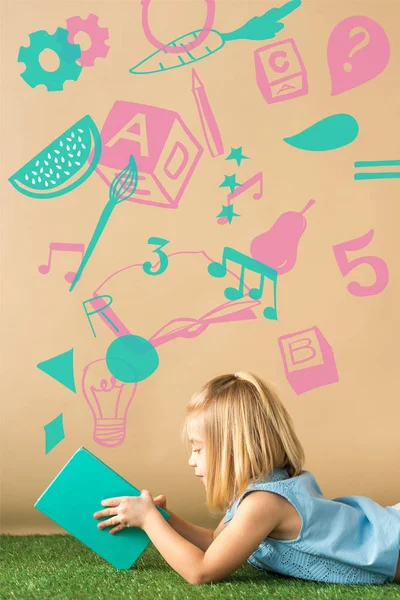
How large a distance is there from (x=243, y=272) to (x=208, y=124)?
0.38 m

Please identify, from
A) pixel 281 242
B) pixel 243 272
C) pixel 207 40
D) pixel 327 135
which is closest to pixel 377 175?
pixel 327 135

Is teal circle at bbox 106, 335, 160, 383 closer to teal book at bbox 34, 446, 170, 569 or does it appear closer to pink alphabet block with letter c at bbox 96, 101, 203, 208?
pink alphabet block with letter c at bbox 96, 101, 203, 208

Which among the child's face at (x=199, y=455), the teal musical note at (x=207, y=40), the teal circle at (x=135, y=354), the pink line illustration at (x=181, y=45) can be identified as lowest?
the child's face at (x=199, y=455)

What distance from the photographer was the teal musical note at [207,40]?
195cm

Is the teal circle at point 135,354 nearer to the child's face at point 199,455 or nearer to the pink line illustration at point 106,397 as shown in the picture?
the pink line illustration at point 106,397

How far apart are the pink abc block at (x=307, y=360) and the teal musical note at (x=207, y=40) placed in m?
0.75

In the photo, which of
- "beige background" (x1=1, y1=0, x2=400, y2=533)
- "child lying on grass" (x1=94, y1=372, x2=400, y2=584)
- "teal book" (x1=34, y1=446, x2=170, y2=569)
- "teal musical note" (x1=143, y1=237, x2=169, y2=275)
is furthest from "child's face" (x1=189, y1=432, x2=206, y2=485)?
"teal musical note" (x1=143, y1=237, x2=169, y2=275)

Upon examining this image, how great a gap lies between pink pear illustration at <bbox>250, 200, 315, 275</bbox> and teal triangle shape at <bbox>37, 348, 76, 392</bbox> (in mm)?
524

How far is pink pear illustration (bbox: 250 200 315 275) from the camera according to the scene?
191cm

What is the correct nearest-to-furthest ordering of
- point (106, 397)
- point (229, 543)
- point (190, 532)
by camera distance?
point (229, 543), point (190, 532), point (106, 397)

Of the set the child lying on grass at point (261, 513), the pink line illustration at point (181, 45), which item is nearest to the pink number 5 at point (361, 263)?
the pink line illustration at point (181, 45)

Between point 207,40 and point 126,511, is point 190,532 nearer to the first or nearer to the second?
point 126,511

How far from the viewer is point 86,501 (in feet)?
3.95

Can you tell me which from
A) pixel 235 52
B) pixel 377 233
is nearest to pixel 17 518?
pixel 377 233
